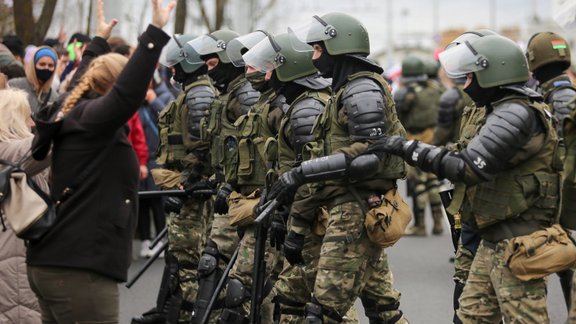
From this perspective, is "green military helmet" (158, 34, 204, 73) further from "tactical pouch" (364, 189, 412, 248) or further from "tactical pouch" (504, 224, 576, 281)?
"tactical pouch" (504, 224, 576, 281)

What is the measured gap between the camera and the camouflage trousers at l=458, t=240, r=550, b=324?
19.1 ft

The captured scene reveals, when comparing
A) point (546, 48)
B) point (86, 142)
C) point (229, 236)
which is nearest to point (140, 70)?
point (86, 142)

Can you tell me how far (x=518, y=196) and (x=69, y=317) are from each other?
2313mm

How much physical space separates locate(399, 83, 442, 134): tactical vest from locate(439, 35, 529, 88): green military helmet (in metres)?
8.17

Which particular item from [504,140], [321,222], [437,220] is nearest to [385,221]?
[321,222]

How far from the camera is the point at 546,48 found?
8.19m

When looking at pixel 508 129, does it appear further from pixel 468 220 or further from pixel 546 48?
pixel 546 48

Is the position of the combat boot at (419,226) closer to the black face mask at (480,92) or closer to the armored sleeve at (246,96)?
the armored sleeve at (246,96)

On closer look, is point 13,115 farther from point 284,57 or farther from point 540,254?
point 540,254

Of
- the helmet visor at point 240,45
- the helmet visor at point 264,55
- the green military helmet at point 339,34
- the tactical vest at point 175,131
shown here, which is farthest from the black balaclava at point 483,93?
the tactical vest at point 175,131

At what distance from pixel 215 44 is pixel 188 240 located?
1513mm

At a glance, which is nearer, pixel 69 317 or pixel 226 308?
pixel 69 317

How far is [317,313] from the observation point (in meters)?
6.43

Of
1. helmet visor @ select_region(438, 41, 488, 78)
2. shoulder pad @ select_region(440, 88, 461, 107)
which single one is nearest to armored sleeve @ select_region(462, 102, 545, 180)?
helmet visor @ select_region(438, 41, 488, 78)
